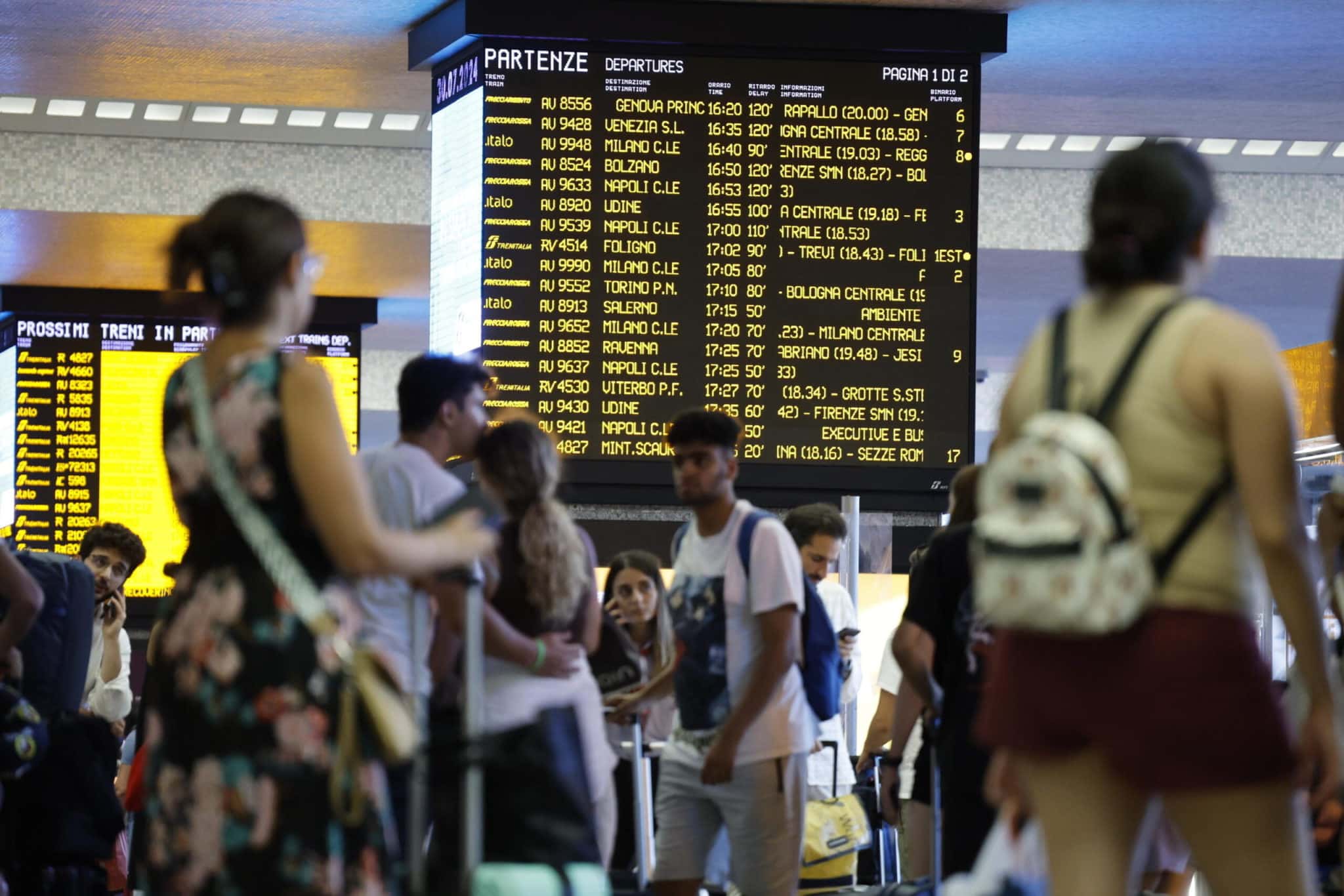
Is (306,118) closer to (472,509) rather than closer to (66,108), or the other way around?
(66,108)

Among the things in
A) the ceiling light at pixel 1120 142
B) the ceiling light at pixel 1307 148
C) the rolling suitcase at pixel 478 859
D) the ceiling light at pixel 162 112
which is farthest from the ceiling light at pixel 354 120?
the rolling suitcase at pixel 478 859

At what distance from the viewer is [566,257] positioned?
836cm

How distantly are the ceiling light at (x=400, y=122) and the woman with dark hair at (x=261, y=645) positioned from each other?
26.8ft

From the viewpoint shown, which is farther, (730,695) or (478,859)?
(730,695)

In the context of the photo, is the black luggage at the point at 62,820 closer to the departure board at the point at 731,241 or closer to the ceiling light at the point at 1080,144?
the departure board at the point at 731,241

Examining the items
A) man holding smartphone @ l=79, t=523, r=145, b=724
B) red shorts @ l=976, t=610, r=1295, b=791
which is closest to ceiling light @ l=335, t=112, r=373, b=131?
man holding smartphone @ l=79, t=523, r=145, b=724

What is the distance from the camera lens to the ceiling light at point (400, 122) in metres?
11.0

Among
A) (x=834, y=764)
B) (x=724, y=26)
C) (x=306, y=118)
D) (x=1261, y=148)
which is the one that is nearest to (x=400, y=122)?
(x=306, y=118)

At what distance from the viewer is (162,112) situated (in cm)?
1093

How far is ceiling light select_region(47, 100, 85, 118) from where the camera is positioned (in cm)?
1073

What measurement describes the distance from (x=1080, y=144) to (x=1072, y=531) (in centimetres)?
933

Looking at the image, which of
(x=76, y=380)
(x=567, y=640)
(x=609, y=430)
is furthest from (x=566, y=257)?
(x=76, y=380)

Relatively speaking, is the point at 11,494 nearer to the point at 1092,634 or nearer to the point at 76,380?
the point at 76,380

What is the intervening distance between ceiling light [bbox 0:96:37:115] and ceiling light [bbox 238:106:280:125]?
102cm
